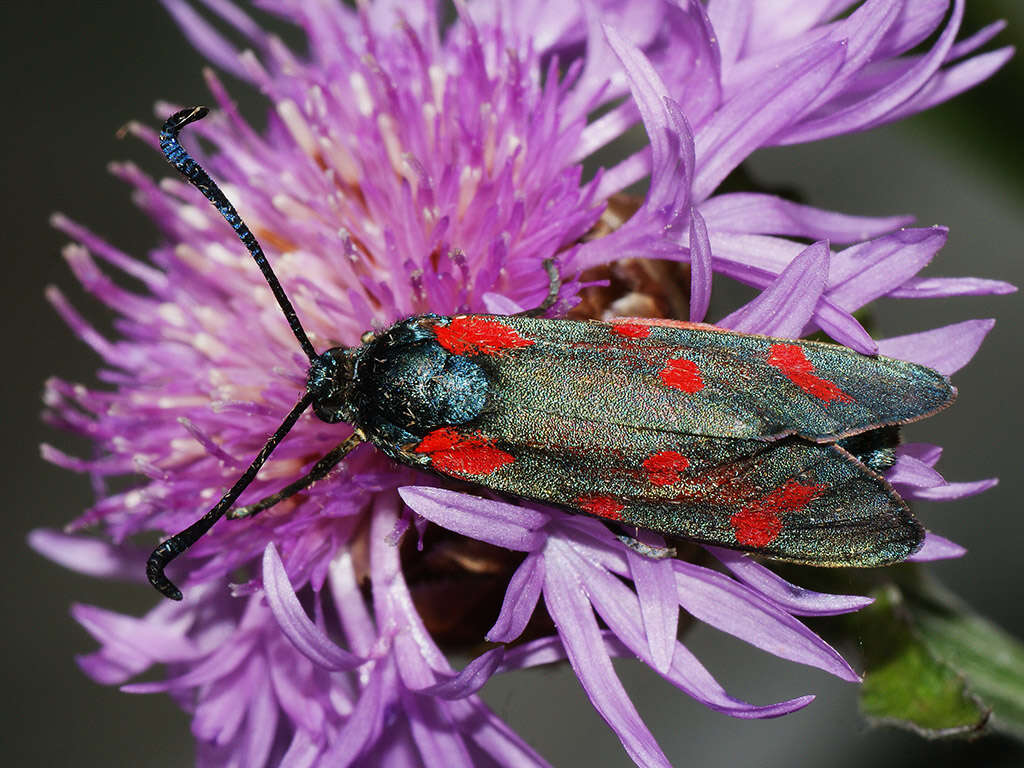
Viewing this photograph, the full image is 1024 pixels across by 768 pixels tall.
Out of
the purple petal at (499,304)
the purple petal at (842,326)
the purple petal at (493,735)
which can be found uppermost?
the purple petal at (499,304)

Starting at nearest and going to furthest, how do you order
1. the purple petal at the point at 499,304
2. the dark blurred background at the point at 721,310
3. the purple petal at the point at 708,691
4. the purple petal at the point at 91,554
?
1. the purple petal at the point at 708,691
2. the purple petal at the point at 499,304
3. the purple petal at the point at 91,554
4. the dark blurred background at the point at 721,310

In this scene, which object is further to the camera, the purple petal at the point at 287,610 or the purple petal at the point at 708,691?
the purple petal at the point at 287,610

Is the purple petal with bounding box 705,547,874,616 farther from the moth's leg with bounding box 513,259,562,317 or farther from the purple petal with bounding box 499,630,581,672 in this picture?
the moth's leg with bounding box 513,259,562,317

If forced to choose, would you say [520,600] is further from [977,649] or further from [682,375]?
[977,649]

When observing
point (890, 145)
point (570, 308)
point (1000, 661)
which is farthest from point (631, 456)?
point (890, 145)

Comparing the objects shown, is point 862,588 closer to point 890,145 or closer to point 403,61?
point 403,61

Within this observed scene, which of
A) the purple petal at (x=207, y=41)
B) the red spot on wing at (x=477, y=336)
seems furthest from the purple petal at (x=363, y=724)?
the purple petal at (x=207, y=41)

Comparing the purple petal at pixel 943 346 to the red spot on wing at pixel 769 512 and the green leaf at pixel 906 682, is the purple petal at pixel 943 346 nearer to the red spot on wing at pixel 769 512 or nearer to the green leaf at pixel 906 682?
the red spot on wing at pixel 769 512

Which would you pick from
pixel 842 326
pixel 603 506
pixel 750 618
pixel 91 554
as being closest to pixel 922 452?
pixel 842 326
